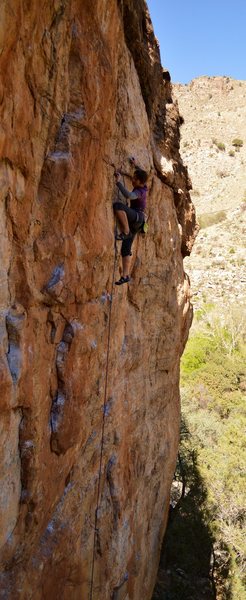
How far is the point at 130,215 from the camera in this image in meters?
6.32

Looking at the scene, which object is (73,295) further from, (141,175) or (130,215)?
(141,175)

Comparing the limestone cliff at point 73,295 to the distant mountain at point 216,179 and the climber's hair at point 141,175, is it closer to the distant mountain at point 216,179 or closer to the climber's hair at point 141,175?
the climber's hair at point 141,175

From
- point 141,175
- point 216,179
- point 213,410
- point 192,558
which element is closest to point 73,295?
point 141,175

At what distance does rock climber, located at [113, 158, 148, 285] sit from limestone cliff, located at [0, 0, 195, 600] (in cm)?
20

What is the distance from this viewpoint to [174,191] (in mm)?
9273

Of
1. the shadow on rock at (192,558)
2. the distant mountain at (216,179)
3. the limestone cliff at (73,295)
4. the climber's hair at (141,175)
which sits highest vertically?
the distant mountain at (216,179)

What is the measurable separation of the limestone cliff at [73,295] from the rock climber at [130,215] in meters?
0.20

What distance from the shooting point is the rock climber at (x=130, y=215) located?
612 centimetres

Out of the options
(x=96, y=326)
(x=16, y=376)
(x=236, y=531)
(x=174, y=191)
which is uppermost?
(x=174, y=191)

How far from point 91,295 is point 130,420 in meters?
2.82

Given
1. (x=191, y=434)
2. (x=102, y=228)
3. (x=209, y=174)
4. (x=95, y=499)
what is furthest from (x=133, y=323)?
(x=209, y=174)

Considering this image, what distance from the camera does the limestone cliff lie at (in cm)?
418

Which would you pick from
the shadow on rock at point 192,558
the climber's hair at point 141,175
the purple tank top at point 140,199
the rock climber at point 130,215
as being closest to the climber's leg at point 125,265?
the rock climber at point 130,215

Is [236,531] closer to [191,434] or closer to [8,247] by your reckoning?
[191,434]
